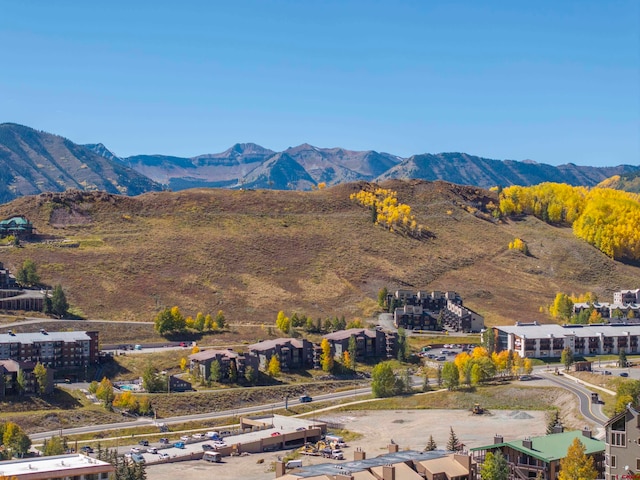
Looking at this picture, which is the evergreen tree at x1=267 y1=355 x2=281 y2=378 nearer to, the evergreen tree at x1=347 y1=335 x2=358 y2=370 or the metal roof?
the evergreen tree at x1=347 y1=335 x2=358 y2=370

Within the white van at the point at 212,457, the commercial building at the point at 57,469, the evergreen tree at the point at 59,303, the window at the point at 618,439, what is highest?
the window at the point at 618,439

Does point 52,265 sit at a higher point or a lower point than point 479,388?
higher

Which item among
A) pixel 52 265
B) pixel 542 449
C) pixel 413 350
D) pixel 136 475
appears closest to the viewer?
pixel 542 449

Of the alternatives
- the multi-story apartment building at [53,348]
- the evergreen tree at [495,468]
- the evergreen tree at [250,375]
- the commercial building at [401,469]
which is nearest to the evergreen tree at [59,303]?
the multi-story apartment building at [53,348]

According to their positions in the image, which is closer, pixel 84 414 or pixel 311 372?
pixel 84 414

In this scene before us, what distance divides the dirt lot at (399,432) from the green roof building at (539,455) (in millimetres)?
19844

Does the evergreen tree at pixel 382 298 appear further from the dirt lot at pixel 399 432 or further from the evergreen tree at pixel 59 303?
the dirt lot at pixel 399 432

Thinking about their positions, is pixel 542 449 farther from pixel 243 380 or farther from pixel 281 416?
pixel 243 380

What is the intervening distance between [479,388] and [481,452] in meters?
45.9

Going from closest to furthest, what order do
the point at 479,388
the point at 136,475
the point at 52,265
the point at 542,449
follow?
the point at 542,449, the point at 136,475, the point at 479,388, the point at 52,265

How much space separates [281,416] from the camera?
109188 millimetres

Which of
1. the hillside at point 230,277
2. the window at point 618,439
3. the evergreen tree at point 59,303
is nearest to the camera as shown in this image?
the window at point 618,439

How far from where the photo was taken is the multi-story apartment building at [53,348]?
11994cm

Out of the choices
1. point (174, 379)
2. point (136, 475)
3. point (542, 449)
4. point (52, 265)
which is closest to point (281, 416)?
point (174, 379)
